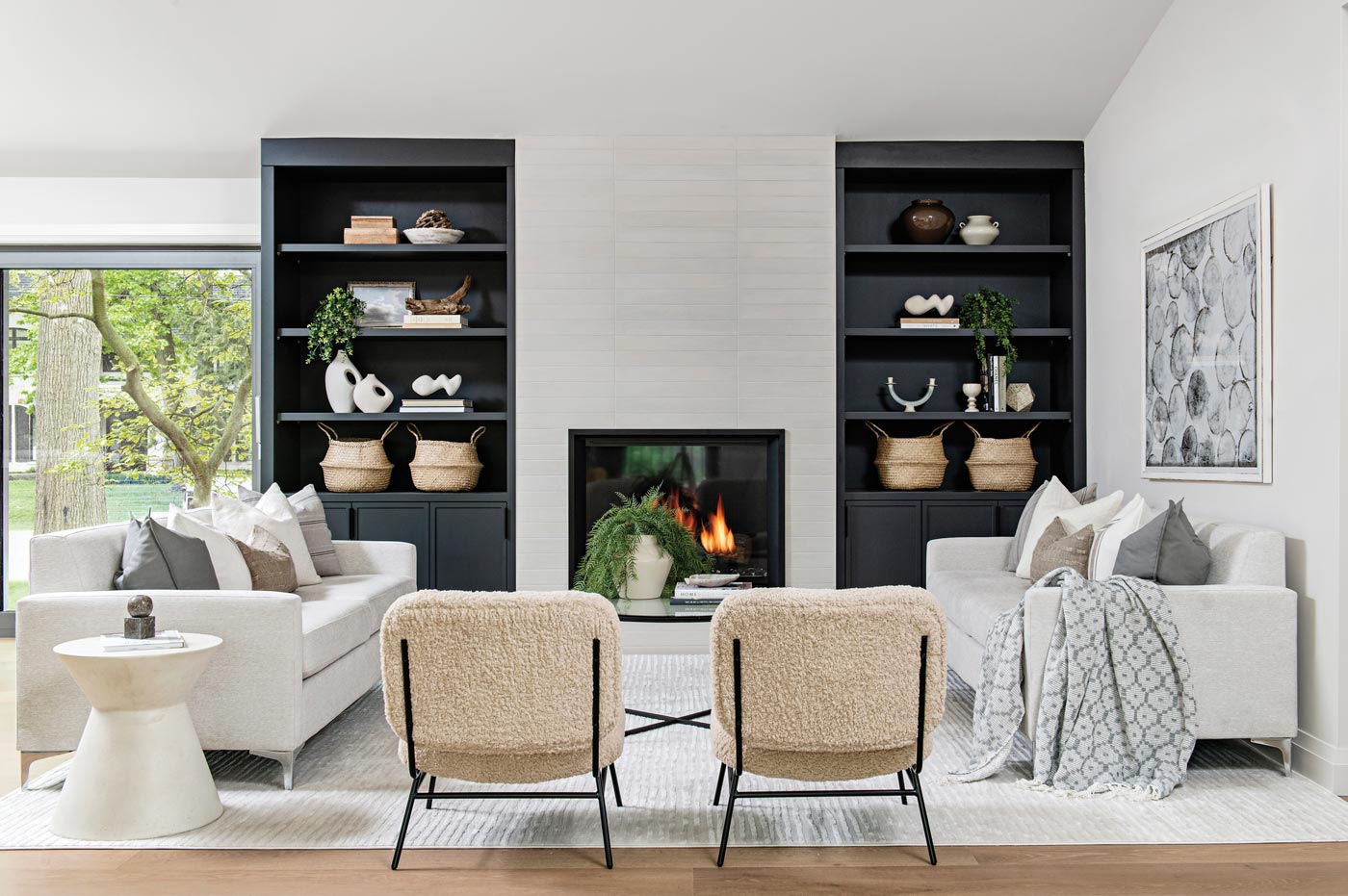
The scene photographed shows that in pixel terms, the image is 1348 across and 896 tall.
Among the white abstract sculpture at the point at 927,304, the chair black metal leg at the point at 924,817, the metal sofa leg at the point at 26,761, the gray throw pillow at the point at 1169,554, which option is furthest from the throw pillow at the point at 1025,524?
the metal sofa leg at the point at 26,761

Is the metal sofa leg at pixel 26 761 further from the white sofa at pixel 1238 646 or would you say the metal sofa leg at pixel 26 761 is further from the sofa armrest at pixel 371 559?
the white sofa at pixel 1238 646

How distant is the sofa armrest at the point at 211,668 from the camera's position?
3.10 metres

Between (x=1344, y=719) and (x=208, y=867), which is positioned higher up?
(x=1344, y=719)

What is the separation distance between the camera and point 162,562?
332 cm

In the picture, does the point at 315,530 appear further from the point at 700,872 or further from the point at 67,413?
the point at 700,872

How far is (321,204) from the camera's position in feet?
19.0

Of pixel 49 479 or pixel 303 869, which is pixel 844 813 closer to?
pixel 303 869

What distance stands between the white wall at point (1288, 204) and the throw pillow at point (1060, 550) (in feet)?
1.65

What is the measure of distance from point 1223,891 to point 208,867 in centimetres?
243

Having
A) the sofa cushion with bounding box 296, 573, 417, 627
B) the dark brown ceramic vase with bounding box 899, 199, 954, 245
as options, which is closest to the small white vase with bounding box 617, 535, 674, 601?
the sofa cushion with bounding box 296, 573, 417, 627

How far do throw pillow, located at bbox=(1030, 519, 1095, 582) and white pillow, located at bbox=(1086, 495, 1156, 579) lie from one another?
6 centimetres

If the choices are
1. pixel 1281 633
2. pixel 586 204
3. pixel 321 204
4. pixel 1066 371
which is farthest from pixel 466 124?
pixel 1281 633

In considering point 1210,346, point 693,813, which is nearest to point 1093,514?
point 1210,346

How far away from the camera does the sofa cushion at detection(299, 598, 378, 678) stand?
326 centimetres
